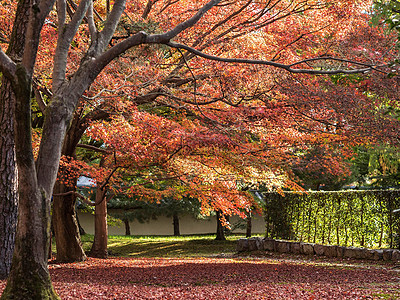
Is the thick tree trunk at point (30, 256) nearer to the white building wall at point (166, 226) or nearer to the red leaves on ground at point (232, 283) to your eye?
the red leaves on ground at point (232, 283)

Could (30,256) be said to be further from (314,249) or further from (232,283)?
(314,249)

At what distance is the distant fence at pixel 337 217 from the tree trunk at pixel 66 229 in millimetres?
6141

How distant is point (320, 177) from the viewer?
19062 mm

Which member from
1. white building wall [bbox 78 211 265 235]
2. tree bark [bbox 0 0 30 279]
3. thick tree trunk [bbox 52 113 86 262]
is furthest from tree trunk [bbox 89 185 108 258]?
white building wall [bbox 78 211 265 235]

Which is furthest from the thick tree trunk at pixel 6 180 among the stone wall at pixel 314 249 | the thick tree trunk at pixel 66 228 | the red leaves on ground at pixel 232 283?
the stone wall at pixel 314 249

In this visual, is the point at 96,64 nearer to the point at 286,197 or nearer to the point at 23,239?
the point at 23,239

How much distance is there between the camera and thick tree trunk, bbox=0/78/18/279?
20.5 feet

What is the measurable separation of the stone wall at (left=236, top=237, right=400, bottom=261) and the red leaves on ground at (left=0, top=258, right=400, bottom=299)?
1892mm

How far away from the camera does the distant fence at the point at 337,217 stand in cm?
1090

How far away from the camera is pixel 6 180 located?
6.31m

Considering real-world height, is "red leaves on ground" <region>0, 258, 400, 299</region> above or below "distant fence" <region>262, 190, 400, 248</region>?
below

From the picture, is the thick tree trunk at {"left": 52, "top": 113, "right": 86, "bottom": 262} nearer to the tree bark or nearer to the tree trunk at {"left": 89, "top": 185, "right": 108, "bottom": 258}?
the tree trunk at {"left": 89, "top": 185, "right": 108, "bottom": 258}

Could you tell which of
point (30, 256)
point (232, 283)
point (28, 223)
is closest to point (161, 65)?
point (232, 283)

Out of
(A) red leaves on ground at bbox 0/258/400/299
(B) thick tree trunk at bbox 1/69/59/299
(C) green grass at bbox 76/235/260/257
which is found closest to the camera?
(B) thick tree trunk at bbox 1/69/59/299
